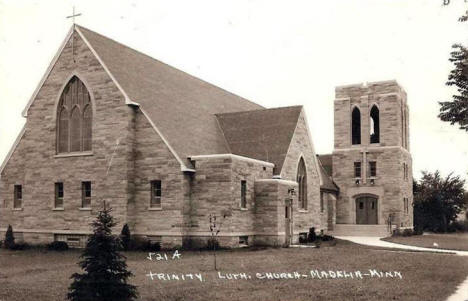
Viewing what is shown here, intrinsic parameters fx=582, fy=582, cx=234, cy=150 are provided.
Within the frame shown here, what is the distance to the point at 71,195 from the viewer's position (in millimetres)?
31641

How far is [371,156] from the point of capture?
48.9m

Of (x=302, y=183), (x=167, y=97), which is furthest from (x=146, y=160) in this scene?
(x=302, y=183)

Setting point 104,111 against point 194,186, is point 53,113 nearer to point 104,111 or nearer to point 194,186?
point 104,111

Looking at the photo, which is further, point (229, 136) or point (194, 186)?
point (229, 136)

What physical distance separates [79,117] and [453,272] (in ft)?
69.3

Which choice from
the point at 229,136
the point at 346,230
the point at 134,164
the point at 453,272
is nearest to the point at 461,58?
the point at 453,272

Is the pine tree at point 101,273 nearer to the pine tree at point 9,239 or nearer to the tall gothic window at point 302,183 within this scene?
the pine tree at point 9,239

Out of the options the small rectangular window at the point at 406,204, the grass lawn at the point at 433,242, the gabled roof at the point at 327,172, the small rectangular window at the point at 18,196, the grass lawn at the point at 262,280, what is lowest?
the grass lawn at the point at 433,242

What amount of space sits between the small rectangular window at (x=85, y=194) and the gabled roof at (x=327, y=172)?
1872 cm

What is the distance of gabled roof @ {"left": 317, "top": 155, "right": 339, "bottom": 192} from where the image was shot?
46.1 metres

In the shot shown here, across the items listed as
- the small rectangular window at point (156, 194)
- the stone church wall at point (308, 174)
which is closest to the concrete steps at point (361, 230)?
the stone church wall at point (308, 174)

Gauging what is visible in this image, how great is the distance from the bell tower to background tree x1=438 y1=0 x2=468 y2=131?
97.2 ft

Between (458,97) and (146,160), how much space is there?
671 inches

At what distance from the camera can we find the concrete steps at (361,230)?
1785 inches
